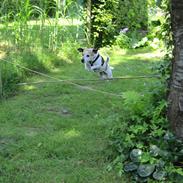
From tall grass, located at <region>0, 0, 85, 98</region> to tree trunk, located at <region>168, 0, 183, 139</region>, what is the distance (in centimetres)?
307

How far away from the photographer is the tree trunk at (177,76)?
338 cm

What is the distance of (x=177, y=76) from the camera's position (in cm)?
347

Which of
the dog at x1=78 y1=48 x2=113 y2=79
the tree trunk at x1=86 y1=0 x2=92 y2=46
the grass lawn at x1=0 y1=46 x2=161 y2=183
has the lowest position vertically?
the grass lawn at x1=0 y1=46 x2=161 y2=183

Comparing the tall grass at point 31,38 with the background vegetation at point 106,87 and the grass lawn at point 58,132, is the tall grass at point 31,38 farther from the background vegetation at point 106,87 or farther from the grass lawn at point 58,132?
the grass lawn at point 58,132

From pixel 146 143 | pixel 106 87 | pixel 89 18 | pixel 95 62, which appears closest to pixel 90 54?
pixel 95 62

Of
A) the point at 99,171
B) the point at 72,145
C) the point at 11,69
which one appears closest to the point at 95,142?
the point at 72,145

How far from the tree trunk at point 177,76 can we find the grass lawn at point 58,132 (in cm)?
64

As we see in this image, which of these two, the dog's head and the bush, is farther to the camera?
the dog's head

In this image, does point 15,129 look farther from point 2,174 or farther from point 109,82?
point 109,82

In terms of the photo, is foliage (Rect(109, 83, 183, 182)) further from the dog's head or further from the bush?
the dog's head

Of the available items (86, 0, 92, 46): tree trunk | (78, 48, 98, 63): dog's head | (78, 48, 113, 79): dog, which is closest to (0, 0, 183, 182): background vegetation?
(86, 0, 92, 46): tree trunk

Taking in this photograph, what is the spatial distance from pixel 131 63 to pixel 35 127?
395cm

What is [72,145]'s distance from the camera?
4047mm

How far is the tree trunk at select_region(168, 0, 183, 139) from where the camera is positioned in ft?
11.1
